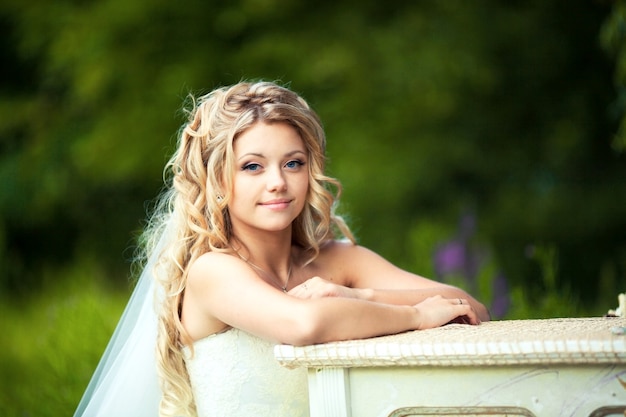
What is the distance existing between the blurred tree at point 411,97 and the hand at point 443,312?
14.8 ft

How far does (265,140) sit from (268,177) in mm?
110

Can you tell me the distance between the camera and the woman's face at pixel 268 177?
2.57 m

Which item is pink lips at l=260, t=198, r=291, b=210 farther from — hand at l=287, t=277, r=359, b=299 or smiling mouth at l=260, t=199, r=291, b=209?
hand at l=287, t=277, r=359, b=299

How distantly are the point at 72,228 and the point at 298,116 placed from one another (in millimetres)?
7671

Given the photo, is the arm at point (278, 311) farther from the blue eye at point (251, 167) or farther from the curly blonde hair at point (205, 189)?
the blue eye at point (251, 167)

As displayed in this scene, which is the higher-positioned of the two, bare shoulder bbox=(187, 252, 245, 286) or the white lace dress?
bare shoulder bbox=(187, 252, 245, 286)

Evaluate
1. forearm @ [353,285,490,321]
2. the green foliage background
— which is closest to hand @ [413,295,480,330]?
forearm @ [353,285,490,321]

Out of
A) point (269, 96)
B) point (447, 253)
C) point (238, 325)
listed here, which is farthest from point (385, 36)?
point (238, 325)

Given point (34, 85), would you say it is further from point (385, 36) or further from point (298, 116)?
point (298, 116)

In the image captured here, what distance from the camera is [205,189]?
2691 mm

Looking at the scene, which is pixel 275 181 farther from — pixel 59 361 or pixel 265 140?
pixel 59 361

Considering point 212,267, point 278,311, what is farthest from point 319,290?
point 212,267

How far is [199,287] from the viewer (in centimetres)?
249

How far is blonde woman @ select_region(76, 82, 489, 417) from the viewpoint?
2430 millimetres
